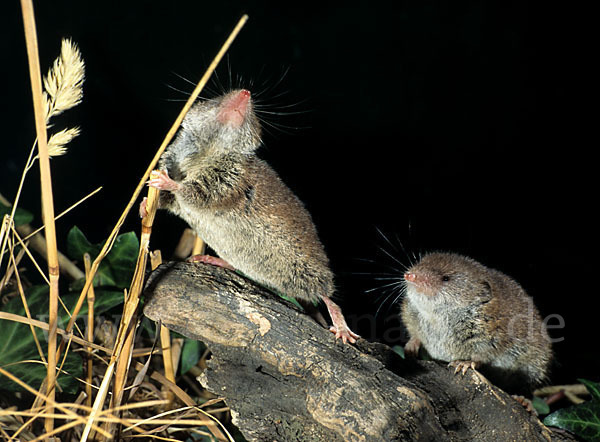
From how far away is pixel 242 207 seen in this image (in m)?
2.18

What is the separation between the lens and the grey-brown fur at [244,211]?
2170mm

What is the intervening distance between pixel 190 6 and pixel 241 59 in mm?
Answer: 301

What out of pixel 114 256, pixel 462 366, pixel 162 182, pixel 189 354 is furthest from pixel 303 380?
pixel 114 256

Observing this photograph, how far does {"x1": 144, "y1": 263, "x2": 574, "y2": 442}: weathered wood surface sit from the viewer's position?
1.79 m

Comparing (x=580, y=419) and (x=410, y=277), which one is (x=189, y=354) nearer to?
(x=410, y=277)

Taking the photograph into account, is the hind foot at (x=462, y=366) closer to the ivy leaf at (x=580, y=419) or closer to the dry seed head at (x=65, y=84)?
the ivy leaf at (x=580, y=419)

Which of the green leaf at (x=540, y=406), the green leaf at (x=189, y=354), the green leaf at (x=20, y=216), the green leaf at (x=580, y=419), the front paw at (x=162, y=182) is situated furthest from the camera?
the green leaf at (x=540, y=406)

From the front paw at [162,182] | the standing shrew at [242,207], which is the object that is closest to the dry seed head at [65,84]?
the front paw at [162,182]

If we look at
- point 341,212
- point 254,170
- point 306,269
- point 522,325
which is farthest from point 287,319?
point 341,212

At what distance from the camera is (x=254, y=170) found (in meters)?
2.24

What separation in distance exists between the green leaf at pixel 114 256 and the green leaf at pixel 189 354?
1.14 feet

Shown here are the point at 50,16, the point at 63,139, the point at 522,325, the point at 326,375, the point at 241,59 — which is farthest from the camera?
the point at 241,59

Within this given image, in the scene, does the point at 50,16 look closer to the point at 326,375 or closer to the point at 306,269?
the point at 306,269

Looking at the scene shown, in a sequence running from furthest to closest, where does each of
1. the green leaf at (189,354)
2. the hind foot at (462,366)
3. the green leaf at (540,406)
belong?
1. the green leaf at (540,406)
2. the green leaf at (189,354)
3. the hind foot at (462,366)
